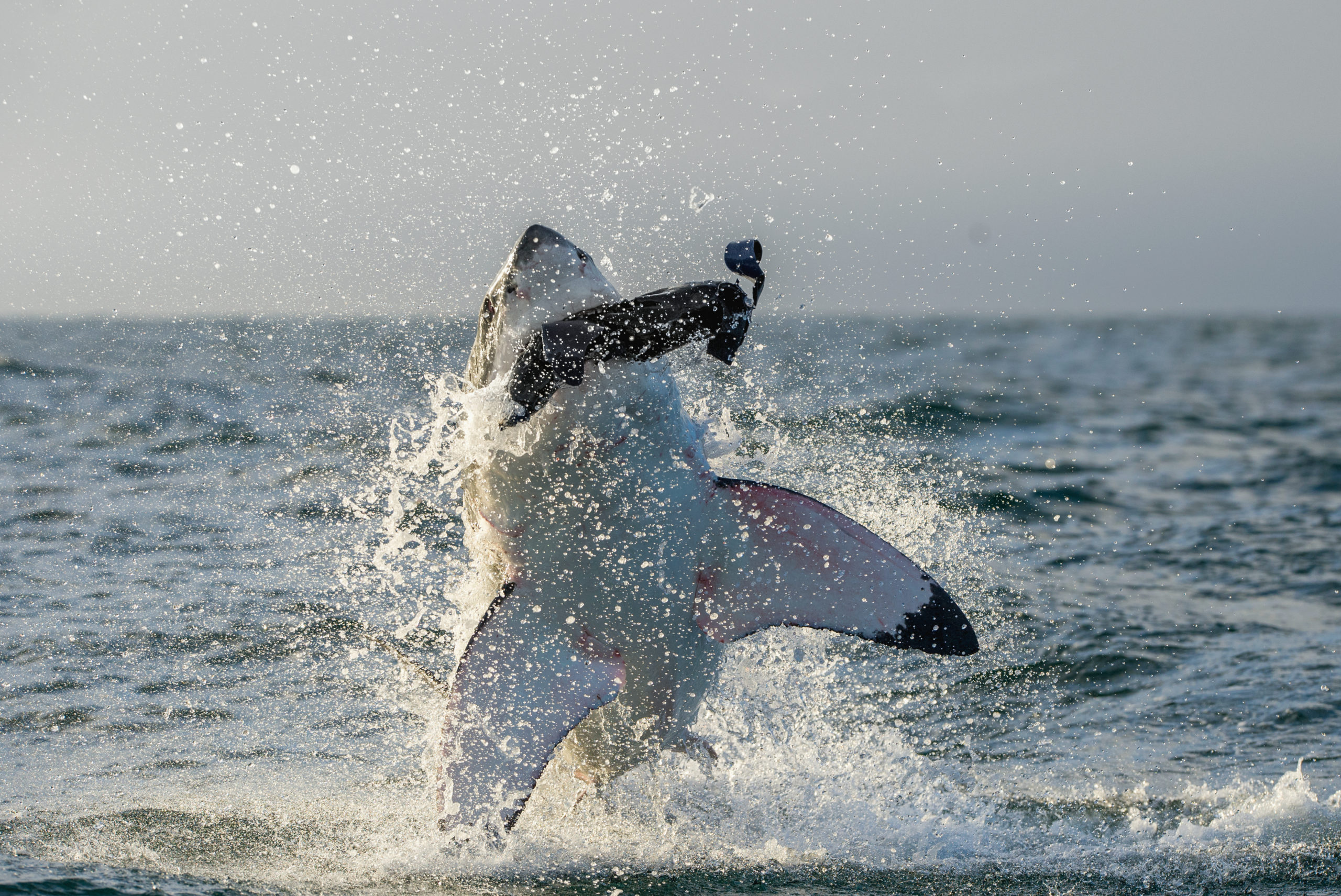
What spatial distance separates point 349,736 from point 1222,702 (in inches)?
210

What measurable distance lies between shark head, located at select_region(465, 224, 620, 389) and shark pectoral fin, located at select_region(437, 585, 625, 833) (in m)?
1.02

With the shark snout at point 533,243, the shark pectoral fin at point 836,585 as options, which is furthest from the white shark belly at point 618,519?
the shark snout at point 533,243

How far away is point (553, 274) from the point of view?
391 cm

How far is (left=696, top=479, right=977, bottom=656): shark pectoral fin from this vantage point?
14.5ft

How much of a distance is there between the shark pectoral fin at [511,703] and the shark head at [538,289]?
1.02m

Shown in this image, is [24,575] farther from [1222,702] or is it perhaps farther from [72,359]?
[72,359]

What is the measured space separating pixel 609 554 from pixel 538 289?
1045 millimetres

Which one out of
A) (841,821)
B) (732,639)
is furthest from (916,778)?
(732,639)

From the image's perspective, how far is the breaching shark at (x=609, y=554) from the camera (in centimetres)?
387

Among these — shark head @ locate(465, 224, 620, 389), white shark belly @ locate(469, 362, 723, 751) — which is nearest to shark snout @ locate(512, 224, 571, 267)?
shark head @ locate(465, 224, 620, 389)

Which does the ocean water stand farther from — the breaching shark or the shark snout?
the shark snout

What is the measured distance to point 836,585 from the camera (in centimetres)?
450

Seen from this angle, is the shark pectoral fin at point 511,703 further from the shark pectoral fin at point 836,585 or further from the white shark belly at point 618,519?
the shark pectoral fin at point 836,585

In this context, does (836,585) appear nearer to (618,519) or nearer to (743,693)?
(618,519)
